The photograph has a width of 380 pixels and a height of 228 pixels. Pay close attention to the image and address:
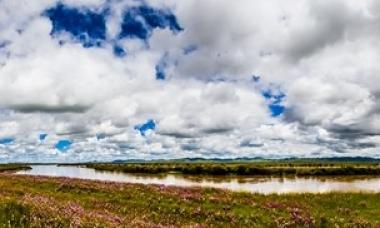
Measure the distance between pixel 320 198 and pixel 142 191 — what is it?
12148mm

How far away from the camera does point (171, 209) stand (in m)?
22.8

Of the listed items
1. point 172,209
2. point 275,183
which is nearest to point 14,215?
point 172,209

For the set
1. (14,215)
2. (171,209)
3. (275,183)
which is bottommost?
(275,183)

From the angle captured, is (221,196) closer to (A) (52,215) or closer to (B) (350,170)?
(A) (52,215)

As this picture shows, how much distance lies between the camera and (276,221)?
2009 centimetres

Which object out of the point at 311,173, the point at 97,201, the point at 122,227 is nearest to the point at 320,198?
the point at 97,201

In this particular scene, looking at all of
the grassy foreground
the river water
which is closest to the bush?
the grassy foreground

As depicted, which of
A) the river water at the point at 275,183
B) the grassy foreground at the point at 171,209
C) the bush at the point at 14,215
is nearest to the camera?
the bush at the point at 14,215

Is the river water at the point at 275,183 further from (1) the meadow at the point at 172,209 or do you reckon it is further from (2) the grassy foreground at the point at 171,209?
(2) the grassy foreground at the point at 171,209

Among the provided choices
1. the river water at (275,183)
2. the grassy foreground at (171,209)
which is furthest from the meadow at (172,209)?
the river water at (275,183)

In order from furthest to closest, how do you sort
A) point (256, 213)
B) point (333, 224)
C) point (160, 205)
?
Answer: 1. point (160, 205)
2. point (256, 213)
3. point (333, 224)

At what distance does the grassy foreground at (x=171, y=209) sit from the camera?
1388 centimetres

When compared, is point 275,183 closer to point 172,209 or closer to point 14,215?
point 172,209

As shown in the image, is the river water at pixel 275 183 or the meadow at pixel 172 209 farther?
the river water at pixel 275 183
